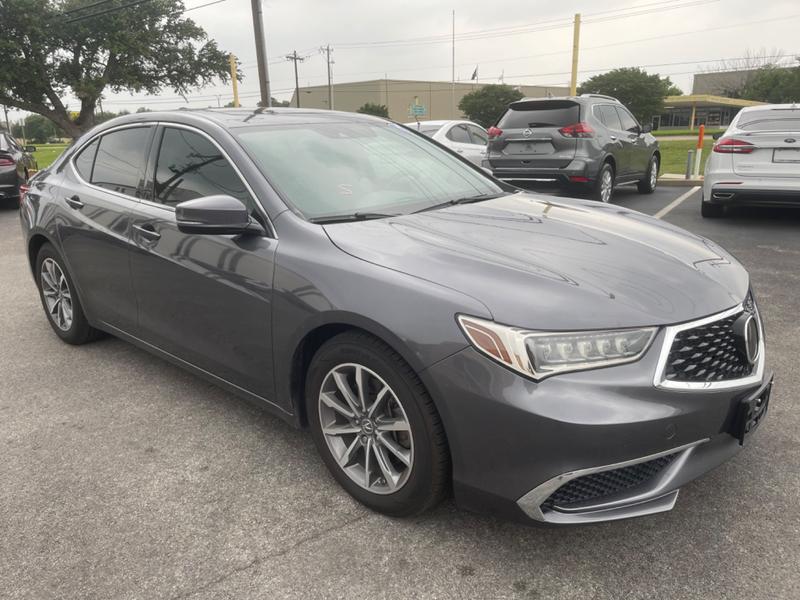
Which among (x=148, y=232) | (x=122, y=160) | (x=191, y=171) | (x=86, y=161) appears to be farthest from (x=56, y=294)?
(x=191, y=171)

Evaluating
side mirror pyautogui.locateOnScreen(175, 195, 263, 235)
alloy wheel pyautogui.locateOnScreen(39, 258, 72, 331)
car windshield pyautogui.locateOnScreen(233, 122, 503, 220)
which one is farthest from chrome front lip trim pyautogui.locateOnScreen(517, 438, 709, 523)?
alloy wheel pyautogui.locateOnScreen(39, 258, 72, 331)

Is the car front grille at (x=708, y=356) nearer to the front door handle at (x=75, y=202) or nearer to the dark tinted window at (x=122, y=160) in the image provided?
the dark tinted window at (x=122, y=160)

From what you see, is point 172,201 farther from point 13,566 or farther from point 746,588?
point 746,588

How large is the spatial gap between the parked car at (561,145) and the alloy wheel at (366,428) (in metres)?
7.31

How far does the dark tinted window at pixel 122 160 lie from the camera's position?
11.7 ft

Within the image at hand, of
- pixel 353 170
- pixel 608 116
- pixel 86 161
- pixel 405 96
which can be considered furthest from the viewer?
pixel 405 96

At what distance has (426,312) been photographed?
216 cm

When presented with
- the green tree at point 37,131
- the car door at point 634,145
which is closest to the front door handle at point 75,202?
the car door at point 634,145

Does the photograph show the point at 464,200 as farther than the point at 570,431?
Result: Yes

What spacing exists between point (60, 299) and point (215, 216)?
247 cm

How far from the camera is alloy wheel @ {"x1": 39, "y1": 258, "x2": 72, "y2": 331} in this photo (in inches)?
172

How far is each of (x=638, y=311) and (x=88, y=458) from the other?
253cm

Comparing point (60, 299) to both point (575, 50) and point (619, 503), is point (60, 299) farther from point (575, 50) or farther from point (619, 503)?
point (575, 50)

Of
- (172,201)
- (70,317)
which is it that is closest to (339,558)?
(172,201)
